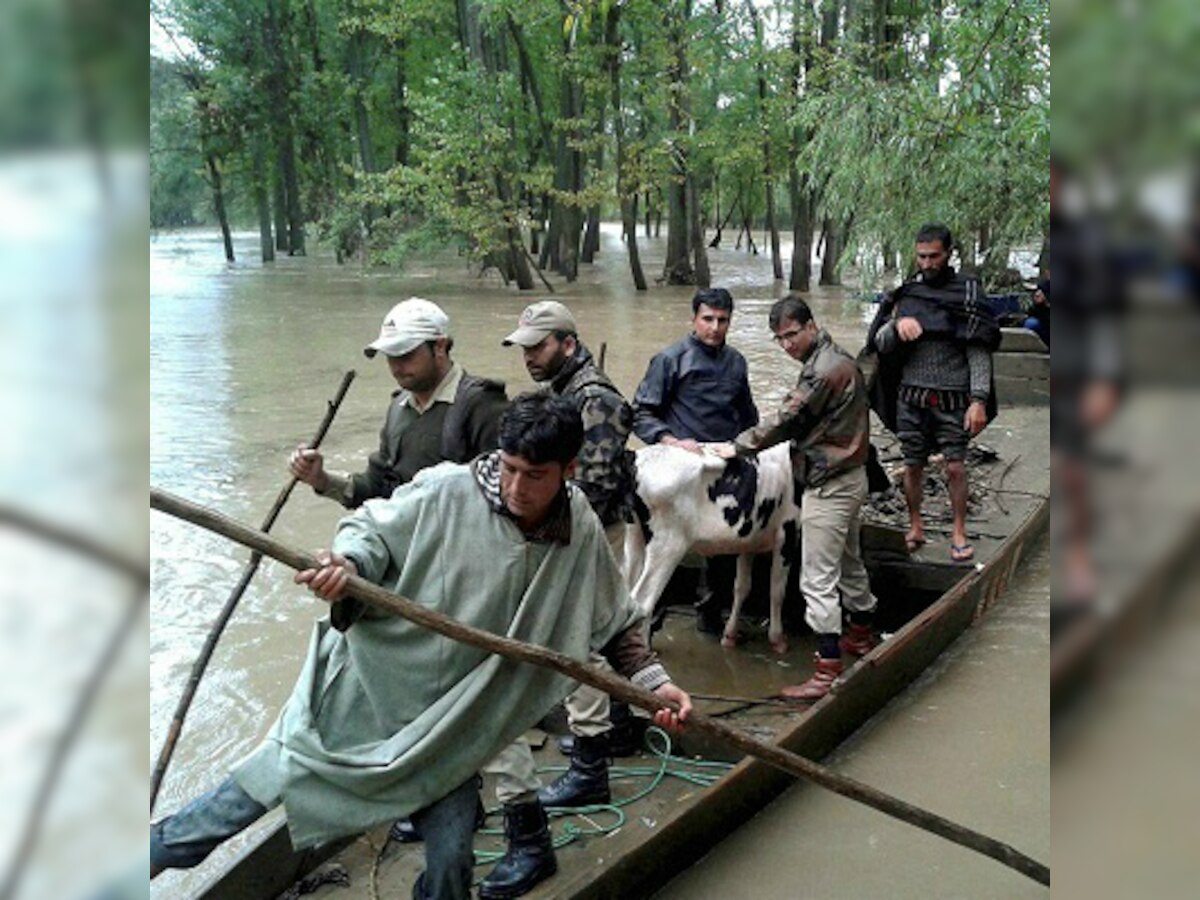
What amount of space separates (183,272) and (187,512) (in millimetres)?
31593

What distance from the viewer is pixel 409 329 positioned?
4184mm

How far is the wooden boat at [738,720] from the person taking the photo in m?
3.46

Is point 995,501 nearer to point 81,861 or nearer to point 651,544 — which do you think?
point 651,544

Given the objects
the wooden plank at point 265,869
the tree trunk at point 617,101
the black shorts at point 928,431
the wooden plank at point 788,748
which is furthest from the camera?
the tree trunk at point 617,101

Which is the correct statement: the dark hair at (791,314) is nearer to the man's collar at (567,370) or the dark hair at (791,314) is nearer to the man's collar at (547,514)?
the man's collar at (567,370)

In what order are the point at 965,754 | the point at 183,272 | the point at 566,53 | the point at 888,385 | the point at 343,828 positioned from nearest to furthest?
the point at 343,828 < the point at 965,754 < the point at 888,385 < the point at 566,53 < the point at 183,272

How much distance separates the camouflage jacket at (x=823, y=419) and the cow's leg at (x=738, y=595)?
0.72 metres

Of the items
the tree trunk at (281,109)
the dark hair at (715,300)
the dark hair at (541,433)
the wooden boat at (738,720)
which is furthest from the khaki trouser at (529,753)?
the tree trunk at (281,109)

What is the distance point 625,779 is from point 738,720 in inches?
30.6

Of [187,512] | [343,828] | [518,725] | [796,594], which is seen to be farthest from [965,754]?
[187,512]

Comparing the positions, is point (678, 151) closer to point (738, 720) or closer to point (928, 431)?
point (928, 431)

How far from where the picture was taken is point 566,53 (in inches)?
885

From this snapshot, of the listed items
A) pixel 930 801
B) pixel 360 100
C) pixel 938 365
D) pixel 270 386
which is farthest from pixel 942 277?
pixel 360 100

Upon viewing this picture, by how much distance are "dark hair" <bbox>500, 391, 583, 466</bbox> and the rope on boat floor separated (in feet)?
5.09
